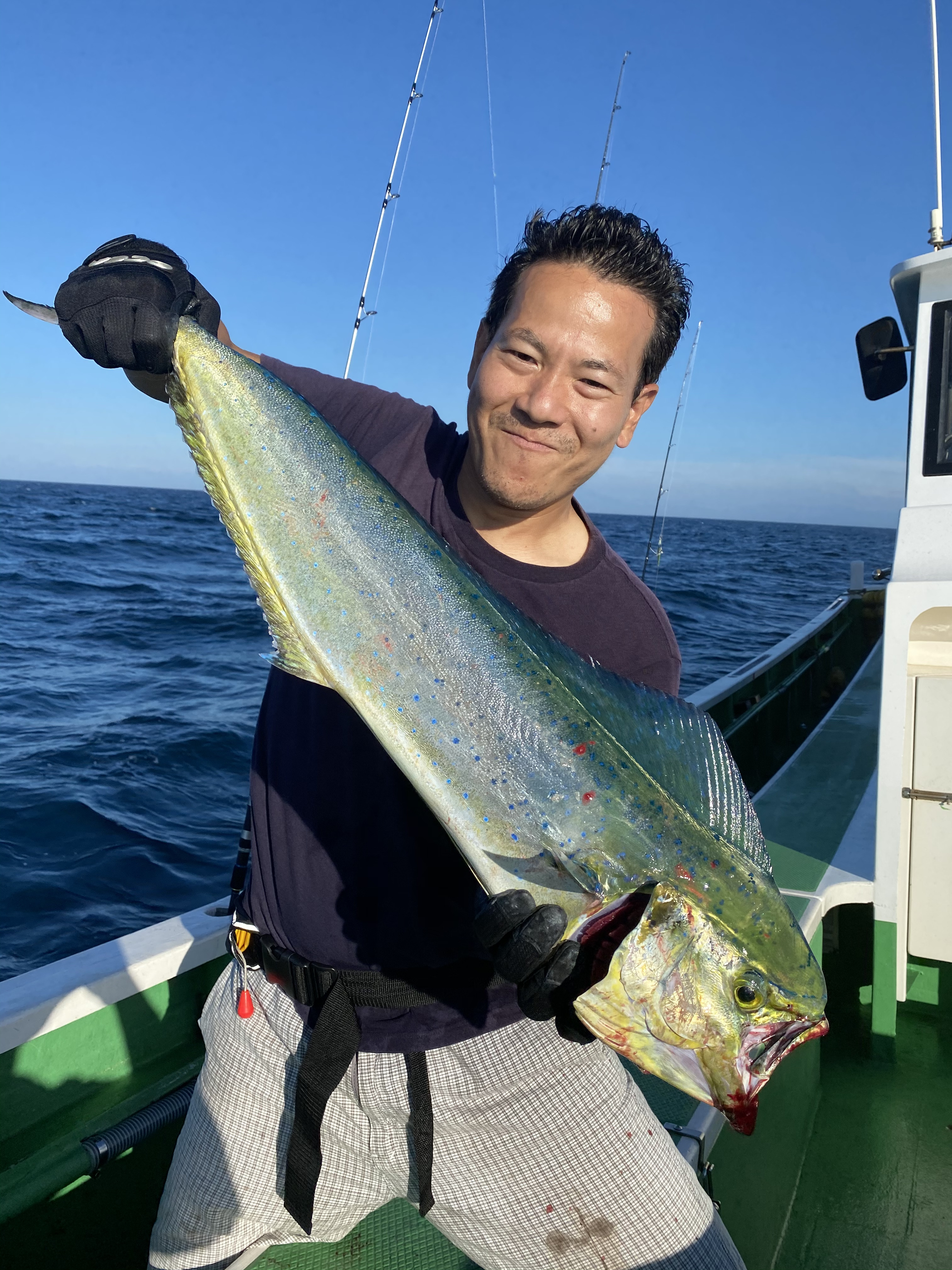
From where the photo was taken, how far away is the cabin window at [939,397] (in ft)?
12.4

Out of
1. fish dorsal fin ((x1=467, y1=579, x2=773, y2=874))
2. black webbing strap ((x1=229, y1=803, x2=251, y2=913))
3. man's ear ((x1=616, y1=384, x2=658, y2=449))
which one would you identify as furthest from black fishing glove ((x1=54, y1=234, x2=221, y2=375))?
black webbing strap ((x1=229, y1=803, x2=251, y2=913))

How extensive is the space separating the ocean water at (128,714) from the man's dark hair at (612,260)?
5206 mm

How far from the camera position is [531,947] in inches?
64.4

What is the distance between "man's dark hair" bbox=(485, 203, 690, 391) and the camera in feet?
6.51

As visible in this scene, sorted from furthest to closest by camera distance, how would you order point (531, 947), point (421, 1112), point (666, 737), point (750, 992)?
point (421, 1112)
point (666, 737)
point (750, 992)
point (531, 947)

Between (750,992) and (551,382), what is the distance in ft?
4.25

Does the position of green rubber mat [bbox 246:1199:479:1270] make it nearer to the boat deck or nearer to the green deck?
the boat deck

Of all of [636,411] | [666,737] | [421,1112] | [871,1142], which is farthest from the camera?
[871,1142]

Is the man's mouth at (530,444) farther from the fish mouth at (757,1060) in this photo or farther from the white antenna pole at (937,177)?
the white antenna pole at (937,177)

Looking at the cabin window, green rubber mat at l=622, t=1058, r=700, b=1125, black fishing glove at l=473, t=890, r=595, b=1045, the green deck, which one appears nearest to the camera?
black fishing glove at l=473, t=890, r=595, b=1045

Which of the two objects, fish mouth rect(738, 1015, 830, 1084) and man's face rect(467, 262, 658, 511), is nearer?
fish mouth rect(738, 1015, 830, 1084)

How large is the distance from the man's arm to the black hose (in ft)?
5.89

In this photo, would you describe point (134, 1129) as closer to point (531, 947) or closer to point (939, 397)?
point (531, 947)

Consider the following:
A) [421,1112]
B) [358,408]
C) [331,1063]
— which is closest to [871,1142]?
[421,1112]
